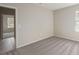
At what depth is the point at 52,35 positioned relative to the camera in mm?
8195

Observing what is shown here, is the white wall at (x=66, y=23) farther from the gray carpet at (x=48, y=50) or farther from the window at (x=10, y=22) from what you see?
the window at (x=10, y=22)

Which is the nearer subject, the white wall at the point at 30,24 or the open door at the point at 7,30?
the open door at the point at 7,30

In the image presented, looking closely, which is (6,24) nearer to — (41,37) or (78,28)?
(41,37)

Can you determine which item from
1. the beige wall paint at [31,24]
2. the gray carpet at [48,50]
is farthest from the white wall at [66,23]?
the gray carpet at [48,50]

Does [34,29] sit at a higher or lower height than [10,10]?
lower

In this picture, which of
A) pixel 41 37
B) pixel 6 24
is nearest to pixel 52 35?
pixel 41 37

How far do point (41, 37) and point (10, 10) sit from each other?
2.78 meters

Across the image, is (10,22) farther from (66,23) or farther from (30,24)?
(66,23)

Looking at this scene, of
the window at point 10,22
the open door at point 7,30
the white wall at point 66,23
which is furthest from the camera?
the white wall at point 66,23

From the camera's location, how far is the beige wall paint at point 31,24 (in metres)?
4.68

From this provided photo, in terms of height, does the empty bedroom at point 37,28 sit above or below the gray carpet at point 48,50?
above

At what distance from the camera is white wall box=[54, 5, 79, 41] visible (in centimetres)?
646
